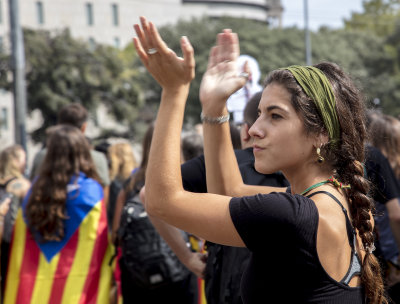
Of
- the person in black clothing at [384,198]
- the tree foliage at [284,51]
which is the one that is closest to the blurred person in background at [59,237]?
the person in black clothing at [384,198]

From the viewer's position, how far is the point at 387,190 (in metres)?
3.63

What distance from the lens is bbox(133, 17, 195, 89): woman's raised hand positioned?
1.55 m

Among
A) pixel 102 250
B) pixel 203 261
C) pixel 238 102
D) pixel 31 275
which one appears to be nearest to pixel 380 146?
pixel 238 102

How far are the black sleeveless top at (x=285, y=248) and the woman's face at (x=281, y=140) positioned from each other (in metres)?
0.18

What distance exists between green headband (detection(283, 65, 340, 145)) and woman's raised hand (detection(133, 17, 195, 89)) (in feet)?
1.22

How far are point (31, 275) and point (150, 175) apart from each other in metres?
2.69

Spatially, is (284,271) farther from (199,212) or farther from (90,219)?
(90,219)

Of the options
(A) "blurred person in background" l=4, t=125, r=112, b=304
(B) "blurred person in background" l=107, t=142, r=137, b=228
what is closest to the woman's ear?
(A) "blurred person in background" l=4, t=125, r=112, b=304

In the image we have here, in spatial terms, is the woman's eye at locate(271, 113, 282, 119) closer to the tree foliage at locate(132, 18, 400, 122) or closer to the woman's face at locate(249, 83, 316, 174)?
the woman's face at locate(249, 83, 316, 174)

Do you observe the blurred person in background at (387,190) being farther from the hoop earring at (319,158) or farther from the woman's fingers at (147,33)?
the woman's fingers at (147,33)

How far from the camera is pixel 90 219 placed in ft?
13.4

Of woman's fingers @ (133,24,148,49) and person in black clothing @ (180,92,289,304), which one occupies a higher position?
woman's fingers @ (133,24,148,49)

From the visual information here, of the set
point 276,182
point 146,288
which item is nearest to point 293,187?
point 276,182

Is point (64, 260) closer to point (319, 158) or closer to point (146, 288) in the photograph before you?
point (146, 288)
